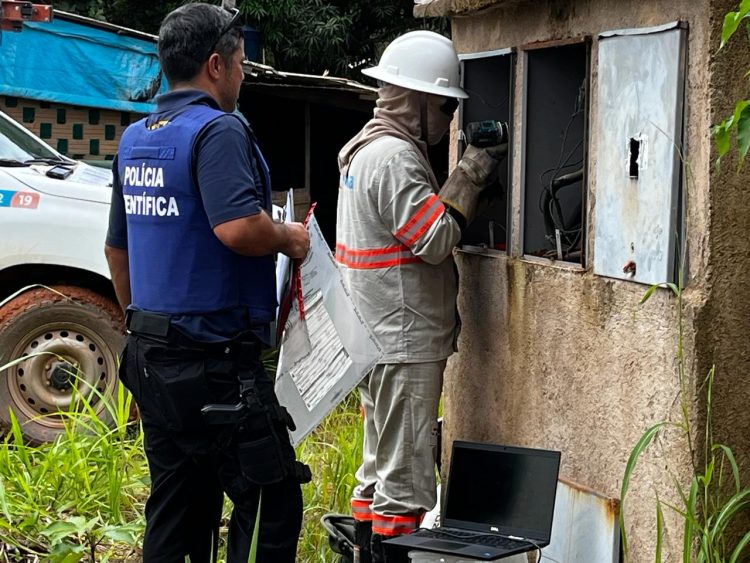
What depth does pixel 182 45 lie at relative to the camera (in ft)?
11.5

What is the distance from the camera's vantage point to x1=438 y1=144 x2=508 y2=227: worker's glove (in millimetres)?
4047

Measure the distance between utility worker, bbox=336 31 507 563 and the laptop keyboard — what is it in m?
0.24

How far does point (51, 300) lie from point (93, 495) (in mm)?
1835

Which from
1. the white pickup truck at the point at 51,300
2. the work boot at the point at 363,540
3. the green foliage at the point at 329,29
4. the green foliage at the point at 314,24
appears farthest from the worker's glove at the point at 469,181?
the green foliage at the point at 314,24

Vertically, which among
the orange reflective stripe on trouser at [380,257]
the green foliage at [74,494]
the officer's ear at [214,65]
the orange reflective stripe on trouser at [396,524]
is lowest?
the green foliage at [74,494]

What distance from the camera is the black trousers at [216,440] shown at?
11.2 feet

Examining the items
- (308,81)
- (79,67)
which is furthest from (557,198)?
(79,67)

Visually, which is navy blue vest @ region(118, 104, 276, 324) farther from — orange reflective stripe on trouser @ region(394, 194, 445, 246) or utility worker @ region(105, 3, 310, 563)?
orange reflective stripe on trouser @ region(394, 194, 445, 246)

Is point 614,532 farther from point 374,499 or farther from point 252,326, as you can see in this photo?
point 252,326

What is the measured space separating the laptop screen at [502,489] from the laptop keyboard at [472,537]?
0.07 metres

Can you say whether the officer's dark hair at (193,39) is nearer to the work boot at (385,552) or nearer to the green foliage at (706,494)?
the green foliage at (706,494)

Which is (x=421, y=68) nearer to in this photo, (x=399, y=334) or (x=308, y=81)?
(x=399, y=334)

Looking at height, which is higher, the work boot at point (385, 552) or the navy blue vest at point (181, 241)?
the navy blue vest at point (181, 241)

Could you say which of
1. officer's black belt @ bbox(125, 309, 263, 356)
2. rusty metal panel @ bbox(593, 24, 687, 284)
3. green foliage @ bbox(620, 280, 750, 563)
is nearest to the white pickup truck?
officer's black belt @ bbox(125, 309, 263, 356)
